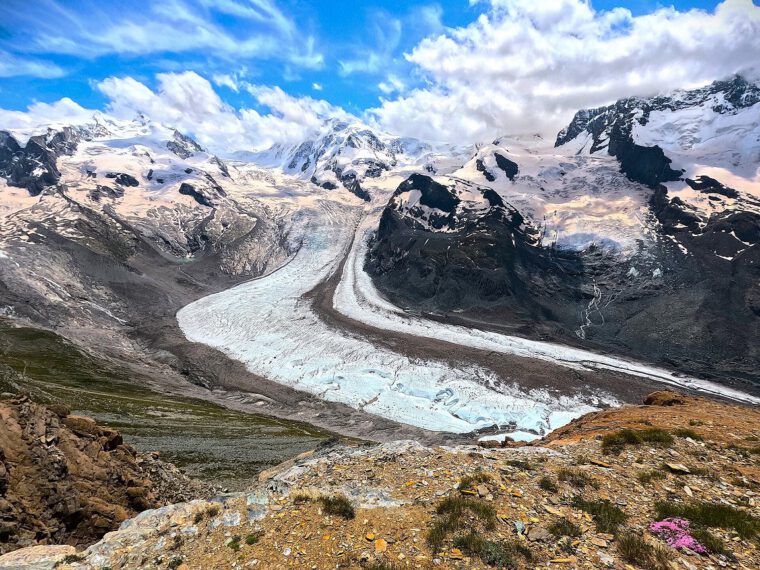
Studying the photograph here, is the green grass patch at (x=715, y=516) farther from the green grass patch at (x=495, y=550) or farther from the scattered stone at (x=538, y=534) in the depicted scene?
the green grass patch at (x=495, y=550)

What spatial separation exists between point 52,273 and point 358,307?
82736mm

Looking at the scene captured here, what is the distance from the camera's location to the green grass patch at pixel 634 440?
46.9 ft

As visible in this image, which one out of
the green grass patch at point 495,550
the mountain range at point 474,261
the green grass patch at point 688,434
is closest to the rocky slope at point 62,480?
the green grass patch at point 495,550

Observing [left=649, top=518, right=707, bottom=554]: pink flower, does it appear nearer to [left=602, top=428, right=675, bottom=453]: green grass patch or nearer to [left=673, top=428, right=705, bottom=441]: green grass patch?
[left=602, top=428, right=675, bottom=453]: green grass patch

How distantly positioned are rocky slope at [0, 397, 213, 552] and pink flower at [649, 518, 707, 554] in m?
17.2

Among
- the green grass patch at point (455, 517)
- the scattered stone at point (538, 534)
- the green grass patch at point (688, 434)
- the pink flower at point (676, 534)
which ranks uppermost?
the green grass patch at point (688, 434)

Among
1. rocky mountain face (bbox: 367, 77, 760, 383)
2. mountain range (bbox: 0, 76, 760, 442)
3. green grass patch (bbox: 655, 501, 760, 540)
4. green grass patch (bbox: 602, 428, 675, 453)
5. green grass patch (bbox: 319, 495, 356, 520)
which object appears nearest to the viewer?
green grass patch (bbox: 655, 501, 760, 540)

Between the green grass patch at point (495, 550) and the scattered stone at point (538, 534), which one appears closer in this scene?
the green grass patch at point (495, 550)

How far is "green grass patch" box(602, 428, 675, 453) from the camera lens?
562 inches

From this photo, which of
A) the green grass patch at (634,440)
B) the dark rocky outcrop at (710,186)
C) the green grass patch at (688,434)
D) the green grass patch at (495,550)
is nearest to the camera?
the green grass patch at (495,550)

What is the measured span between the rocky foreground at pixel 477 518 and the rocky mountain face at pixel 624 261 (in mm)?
95773

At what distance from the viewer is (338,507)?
1009 centimetres

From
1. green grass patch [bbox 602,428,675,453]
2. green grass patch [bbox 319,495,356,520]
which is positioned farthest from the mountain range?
green grass patch [bbox 319,495,356,520]

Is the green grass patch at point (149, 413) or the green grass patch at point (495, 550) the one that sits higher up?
the green grass patch at point (495, 550)
